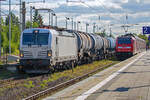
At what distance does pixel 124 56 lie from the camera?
42219 millimetres

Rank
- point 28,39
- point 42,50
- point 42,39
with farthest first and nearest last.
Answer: point 28,39 → point 42,39 → point 42,50

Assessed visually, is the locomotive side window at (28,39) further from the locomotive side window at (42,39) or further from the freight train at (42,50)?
the locomotive side window at (42,39)

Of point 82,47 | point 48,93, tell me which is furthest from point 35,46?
point 82,47

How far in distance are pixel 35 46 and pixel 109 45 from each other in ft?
88.2

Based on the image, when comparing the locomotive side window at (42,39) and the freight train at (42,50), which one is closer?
the freight train at (42,50)

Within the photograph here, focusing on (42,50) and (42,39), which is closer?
(42,50)

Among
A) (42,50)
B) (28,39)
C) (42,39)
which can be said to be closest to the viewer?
(42,50)

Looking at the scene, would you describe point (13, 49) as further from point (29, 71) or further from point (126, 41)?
point (29, 71)

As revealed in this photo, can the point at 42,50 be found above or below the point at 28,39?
below

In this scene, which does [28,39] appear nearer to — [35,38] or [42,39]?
[35,38]

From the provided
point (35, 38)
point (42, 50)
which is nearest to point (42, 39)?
point (35, 38)

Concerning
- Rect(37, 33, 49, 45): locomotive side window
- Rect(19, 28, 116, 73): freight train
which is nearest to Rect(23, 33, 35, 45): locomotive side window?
Rect(19, 28, 116, 73): freight train

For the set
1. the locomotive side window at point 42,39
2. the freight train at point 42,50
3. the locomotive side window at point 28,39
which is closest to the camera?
the freight train at point 42,50

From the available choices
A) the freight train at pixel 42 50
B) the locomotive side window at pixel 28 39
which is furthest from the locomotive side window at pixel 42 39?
the locomotive side window at pixel 28 39
